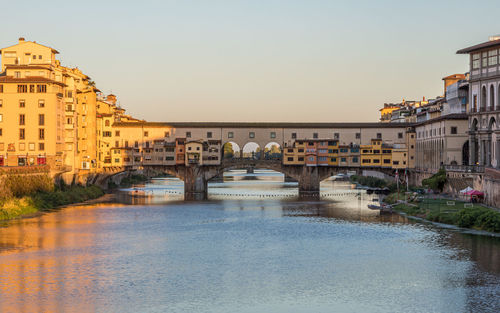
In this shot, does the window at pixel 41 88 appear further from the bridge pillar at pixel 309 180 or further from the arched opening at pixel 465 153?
the arched opening at pixel 465 153

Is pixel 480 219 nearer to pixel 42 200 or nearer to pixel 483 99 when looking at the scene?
pixel 483 99

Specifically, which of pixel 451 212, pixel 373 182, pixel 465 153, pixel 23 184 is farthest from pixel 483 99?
pixel 23 184

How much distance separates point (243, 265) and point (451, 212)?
2524 centimetres

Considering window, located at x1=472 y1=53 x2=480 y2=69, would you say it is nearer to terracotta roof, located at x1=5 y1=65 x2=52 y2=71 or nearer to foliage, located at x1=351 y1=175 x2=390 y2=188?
foliage, located at x1=351 y1=175 x2=390 y2=188

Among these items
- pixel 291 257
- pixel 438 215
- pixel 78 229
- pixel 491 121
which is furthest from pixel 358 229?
pixel 491 121

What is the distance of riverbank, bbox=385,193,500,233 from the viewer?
51.3 meters

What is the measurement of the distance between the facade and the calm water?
64.6 feet

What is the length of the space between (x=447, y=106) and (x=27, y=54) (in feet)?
193

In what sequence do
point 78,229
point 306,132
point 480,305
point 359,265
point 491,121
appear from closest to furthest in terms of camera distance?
point 480,305
point 359,265
point 78,229
point 491,121
point 306,132

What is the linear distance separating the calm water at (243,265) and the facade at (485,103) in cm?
1968

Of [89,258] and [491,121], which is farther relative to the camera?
[491,121]

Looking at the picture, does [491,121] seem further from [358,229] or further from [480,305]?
[480,305]

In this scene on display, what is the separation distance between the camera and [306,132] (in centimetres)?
10319

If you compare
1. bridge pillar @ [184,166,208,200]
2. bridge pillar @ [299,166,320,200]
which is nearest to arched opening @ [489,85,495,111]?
bridge pillar @ [299,166,320,200]
